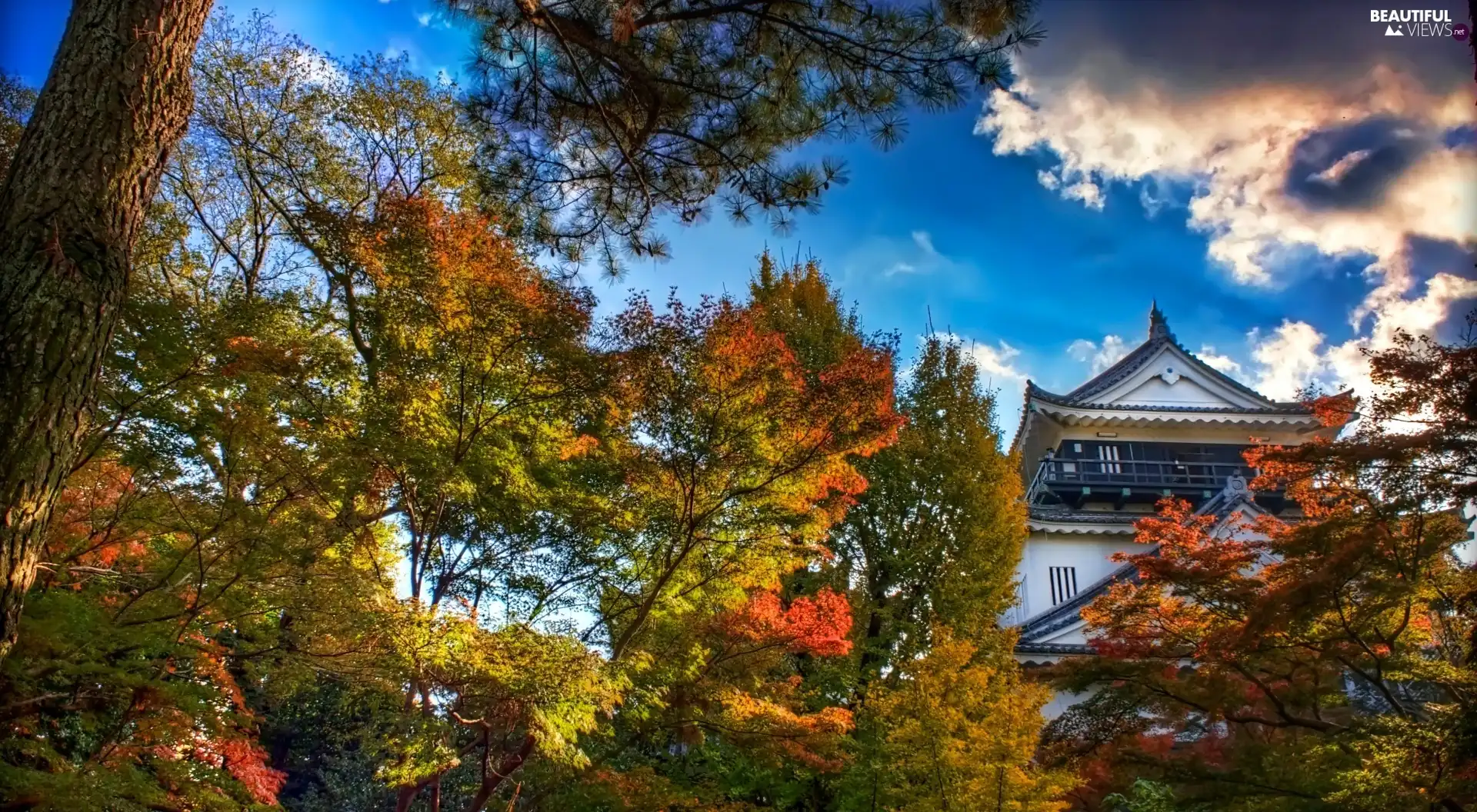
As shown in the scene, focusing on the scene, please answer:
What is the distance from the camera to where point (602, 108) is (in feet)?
17.4

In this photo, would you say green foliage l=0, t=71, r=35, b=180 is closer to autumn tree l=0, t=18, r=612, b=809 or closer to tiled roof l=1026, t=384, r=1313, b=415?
autumn tree l=0, t=18, r=612, b=809

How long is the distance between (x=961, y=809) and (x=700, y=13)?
7533mm

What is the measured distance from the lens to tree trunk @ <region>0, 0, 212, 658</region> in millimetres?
2553

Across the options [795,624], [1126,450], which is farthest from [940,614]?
[1126,450]

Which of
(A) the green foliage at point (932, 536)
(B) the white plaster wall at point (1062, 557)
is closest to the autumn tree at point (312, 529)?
(A) the green foliage at point (932, 536)

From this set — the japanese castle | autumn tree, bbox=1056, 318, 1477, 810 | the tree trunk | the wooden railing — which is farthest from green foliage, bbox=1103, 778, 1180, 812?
the wooden railing

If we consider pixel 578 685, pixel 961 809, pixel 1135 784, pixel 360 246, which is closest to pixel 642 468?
pixel 578 685

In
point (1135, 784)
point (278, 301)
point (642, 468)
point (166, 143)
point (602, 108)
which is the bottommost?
point (1135, 784)

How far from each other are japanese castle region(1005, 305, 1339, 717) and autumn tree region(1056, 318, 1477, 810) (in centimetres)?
806

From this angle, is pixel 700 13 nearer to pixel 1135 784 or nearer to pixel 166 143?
pixel 166 143

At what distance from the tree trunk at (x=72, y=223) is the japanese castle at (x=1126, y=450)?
17.1 meters

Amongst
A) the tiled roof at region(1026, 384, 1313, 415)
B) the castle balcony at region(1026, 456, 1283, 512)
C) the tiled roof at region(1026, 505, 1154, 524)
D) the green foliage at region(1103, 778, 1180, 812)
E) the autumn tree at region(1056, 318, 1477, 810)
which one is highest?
the tiled roof at region(1026, 384, 1313, 415)

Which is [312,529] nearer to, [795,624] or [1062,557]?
[795,624]

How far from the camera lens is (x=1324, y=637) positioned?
7.33m
